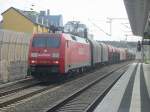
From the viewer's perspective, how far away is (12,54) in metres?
27.6

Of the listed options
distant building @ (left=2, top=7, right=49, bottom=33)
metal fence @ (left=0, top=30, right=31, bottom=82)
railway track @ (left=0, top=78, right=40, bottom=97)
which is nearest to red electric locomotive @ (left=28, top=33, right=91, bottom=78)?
railway track @ (left=0, top=78, right=40, bottom=97)

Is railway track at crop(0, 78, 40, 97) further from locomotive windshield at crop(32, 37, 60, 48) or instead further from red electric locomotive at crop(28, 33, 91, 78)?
locomotive windshield at crop(32, 37, 60, 48)

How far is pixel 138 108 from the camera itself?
15750 millimetres

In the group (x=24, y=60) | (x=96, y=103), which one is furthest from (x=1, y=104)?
(x=24, y=60)

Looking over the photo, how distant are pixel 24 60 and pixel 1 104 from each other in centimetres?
1412

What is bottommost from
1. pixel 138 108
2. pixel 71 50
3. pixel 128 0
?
pixel 138 108

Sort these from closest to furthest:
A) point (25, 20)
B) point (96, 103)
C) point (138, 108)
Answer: point (138, 108)
point (96, 103)
point (25, 20)

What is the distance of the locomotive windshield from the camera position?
26.6 meters

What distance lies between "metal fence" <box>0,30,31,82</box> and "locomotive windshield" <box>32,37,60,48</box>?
4.43 feet

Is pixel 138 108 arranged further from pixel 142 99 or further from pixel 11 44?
pixel 11 44

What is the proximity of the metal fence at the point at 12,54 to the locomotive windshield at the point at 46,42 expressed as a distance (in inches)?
53.1

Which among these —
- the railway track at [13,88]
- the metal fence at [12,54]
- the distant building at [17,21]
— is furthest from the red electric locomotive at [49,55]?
the distant building at [17,21]

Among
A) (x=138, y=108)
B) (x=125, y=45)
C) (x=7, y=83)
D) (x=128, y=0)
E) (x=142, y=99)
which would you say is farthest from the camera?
(x=125, y=45)

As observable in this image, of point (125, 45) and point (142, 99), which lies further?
point (125, 45)
